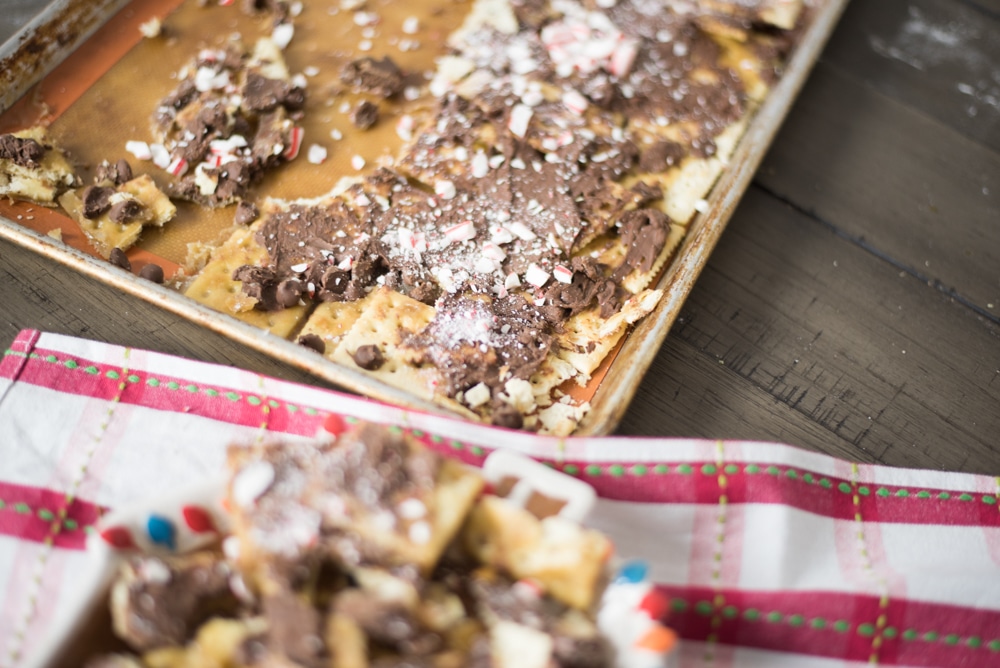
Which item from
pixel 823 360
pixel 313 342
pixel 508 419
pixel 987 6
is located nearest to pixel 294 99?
pixel 313 342

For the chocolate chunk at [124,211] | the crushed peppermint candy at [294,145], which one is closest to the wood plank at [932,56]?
the crushed peppermint candy at [294,145]

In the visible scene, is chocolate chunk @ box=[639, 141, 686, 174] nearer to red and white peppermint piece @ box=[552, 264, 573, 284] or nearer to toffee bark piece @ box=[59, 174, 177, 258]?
red and white peppermint piece @ box=[552, 264, 573, 284]

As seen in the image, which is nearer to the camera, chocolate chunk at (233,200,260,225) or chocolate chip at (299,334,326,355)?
chocolate chip at (299,334,326,355)

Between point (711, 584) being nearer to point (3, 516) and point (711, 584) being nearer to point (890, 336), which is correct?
point (890, 336)

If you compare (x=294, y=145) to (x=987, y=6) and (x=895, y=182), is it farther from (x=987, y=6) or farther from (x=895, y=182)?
(x=987, y=6)

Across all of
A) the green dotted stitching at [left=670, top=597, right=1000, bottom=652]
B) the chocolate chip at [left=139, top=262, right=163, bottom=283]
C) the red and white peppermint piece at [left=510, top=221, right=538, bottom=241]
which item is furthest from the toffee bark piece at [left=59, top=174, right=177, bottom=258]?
the green dotted stitching at [left=670, top=597, right=1000, bottom=652]

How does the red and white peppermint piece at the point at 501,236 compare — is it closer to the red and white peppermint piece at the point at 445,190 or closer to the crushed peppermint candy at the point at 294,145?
the red and white peppermint piece at the point at 445,190

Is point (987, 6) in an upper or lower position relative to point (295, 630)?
upper
